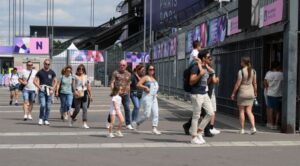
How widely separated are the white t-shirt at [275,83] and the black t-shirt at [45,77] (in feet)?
19.1

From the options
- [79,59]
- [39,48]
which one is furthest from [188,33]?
[39,48]

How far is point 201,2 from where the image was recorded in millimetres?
36844

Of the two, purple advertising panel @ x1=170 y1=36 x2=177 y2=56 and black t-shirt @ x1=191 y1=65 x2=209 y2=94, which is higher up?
purple advertising panel @ x1=170 y1=36 x2=177 y2=56

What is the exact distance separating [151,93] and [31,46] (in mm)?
38955

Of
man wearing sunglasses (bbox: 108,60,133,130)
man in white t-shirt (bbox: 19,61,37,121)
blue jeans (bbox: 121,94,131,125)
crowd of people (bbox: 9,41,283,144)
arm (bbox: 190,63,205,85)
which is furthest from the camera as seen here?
man in white t-shirt (bbox: 19,61,37,121)

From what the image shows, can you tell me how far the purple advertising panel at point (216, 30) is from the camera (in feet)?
62.0

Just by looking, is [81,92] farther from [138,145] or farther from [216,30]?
[216,30]

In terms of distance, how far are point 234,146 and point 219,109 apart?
873cm

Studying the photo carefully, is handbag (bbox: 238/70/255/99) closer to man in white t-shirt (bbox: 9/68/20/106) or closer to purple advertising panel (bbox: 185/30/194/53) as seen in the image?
purple advertising panel (bbox: 185/30/194/53)

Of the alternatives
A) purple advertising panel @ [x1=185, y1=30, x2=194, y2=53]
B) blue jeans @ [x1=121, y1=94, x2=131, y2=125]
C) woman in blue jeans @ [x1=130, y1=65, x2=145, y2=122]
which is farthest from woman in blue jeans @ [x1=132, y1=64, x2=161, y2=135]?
purple advertising panel @ [x1=185, y1=30, x2=194, y2=53]

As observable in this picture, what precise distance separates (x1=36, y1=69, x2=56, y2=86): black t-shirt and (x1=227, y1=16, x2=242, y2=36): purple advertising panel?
18.0 ft

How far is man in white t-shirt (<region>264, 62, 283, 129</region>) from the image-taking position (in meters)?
13.7

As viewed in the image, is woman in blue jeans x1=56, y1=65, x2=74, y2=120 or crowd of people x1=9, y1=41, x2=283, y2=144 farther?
woman in blue jeans x1=56, y1=65, x2=74, y2=120

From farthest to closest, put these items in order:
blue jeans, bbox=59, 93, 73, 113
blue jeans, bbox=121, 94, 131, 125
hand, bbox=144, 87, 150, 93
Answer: blue jeans, bbox=59, 93, 73, 113
blue jeans, bbox=121, 94, 131, 125
hand, bbox=144, 87, 150, 93
